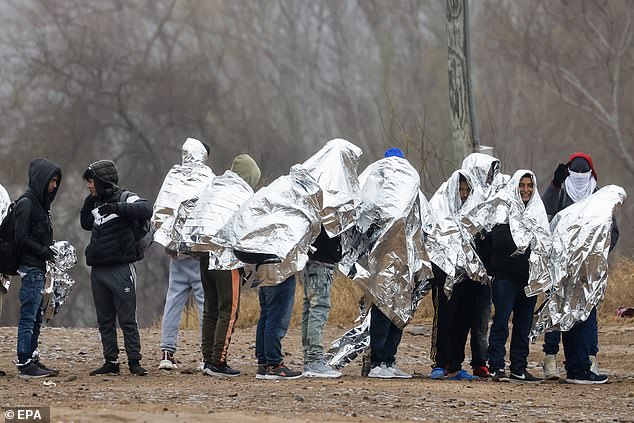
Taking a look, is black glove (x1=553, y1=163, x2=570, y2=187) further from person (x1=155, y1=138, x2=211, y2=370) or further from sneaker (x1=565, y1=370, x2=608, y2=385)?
person (x1=155, y1=138, x2=211, y2=370)

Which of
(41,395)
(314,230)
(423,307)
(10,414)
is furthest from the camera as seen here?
(423,307)

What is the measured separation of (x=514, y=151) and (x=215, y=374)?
25517 millimetres

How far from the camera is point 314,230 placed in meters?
10.5

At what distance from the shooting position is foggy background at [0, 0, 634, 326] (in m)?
34.6

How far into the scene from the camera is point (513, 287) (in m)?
11.2

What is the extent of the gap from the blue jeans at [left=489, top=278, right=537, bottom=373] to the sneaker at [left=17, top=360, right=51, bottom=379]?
3734 millimetres

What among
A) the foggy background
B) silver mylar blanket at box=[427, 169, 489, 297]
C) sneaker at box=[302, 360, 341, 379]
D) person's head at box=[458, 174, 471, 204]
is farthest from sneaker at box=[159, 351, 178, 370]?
the foggy background

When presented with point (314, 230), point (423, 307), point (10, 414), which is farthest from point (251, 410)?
point (423, 307)

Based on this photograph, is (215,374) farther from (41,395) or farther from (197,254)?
(41,395)

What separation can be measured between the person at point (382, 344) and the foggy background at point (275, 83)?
2178 centimetres

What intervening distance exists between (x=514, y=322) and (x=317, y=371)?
5.89 feet

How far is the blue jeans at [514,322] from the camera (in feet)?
36.7

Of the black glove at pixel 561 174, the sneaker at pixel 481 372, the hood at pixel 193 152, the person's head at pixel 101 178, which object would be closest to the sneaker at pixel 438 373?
the sneaker at pixel 481 372

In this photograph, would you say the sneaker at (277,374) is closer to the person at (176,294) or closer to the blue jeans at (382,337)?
the blue jeans at (382,337)
